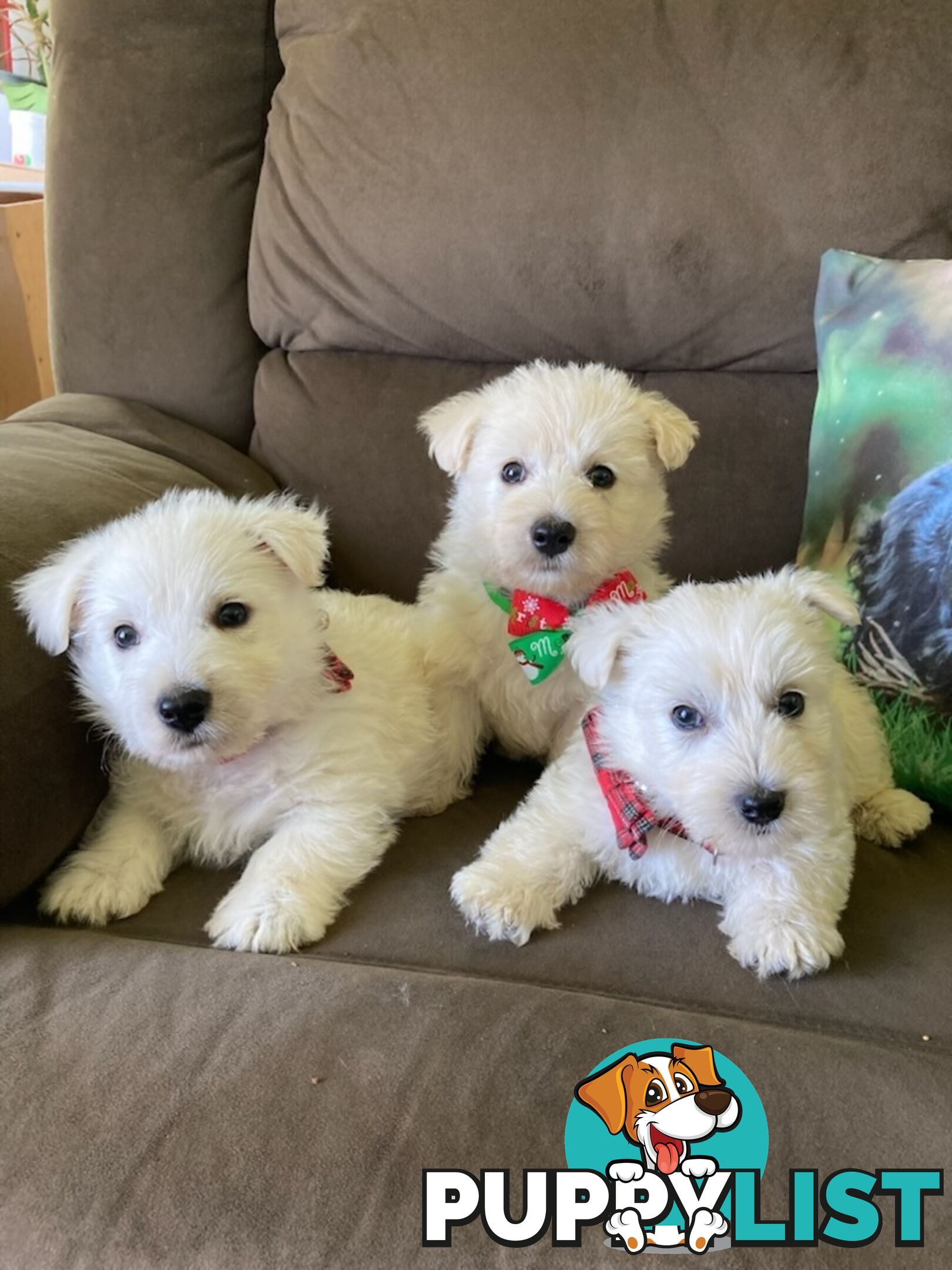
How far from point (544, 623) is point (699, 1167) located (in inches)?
39.4

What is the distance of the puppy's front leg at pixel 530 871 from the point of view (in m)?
1.55

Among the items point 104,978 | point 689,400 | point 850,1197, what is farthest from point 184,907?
point 689,400

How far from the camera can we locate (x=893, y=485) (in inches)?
75.0

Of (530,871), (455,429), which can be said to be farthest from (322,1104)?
(455,429)

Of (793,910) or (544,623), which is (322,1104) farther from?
(544,623)

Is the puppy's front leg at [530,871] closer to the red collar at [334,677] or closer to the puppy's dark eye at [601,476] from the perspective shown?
the red collar at [334,677]

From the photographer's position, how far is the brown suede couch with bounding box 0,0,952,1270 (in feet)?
4.09

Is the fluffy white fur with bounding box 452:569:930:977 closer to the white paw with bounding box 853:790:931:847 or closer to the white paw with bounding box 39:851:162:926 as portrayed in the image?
the white paw with bounding box 853:790:931:847

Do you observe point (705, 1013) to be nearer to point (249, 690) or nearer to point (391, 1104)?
point (391, 1104)

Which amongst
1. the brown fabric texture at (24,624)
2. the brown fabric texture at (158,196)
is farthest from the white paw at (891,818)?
the brown fabric texture at (158,196)

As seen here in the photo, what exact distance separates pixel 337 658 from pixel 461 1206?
992mm

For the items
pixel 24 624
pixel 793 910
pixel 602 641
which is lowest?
pixel 793 910

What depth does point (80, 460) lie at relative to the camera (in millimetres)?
2004

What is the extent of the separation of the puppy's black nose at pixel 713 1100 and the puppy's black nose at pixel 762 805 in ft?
1.21
